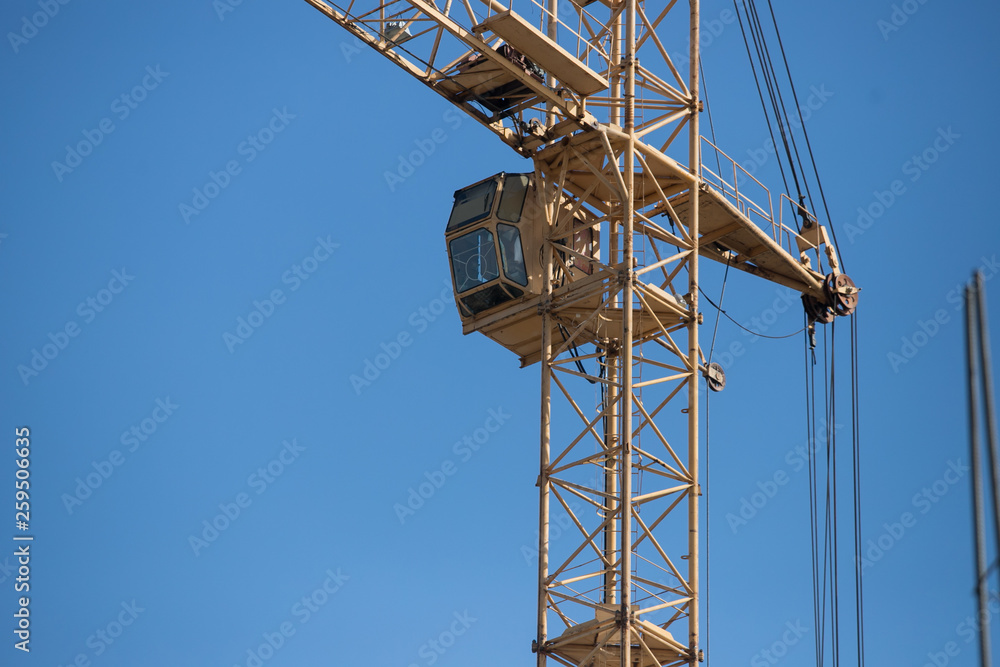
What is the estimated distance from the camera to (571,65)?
28156 mm

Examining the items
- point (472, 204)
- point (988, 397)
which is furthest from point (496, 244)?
point (988, 397)

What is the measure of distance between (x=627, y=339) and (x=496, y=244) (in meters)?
3.44

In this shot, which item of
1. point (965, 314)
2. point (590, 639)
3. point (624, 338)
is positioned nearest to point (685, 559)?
point (590, 639)

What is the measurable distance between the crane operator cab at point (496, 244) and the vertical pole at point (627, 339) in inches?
48.1

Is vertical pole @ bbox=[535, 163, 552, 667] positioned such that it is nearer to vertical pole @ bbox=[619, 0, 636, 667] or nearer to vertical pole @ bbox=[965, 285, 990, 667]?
vertical pole @ bbox=[619, 0, 636, 667]

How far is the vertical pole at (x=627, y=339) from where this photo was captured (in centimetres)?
2759

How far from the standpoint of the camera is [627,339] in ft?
94.4

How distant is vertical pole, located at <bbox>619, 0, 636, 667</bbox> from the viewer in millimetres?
27594

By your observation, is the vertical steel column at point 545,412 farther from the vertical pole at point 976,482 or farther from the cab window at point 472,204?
the vertical pole at point 976,482

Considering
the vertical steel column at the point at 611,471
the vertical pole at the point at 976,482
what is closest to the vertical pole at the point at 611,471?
the vertical steel column at the point at 611,471

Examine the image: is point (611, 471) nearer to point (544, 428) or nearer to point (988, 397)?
point (544, 428)

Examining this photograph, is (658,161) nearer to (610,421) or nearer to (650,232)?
(650,232)

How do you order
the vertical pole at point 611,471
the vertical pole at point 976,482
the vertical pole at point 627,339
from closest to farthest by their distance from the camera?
the vertical pole at point 976,482, the vertical pole at point 627,339, the vertical pole at point 611,471

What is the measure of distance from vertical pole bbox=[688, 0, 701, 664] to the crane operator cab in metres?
2.37
